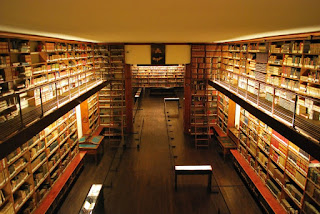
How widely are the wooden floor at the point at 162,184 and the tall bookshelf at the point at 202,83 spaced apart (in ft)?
2.32

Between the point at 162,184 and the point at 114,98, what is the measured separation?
4759 millimetres

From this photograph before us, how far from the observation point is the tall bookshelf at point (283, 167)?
4.36 m

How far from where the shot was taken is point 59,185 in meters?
5.89

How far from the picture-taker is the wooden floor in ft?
18.8

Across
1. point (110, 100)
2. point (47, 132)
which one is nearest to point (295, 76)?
point (47, 132)

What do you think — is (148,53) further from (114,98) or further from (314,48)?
(314,48)

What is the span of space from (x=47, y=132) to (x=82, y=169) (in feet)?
6.82

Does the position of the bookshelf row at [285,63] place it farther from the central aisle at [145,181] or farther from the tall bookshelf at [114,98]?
the tall bookshelf at [114,98]

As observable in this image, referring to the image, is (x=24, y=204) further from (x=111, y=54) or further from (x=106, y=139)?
(x=111, y=54)

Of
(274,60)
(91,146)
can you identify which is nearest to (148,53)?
(91,146)

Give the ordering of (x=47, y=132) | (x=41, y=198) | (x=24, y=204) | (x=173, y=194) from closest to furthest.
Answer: (x=24, y=204) < (x=41, y=198) < (x=47, y=132) < (x=173, y=194)

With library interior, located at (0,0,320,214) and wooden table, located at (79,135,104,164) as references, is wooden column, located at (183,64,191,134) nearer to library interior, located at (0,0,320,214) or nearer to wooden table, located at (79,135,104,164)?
library interior, located at (0,0,320,214)

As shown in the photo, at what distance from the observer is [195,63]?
9539mm

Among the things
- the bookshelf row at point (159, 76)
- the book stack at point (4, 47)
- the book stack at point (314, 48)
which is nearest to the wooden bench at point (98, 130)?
the book stack at point (4, 47)
